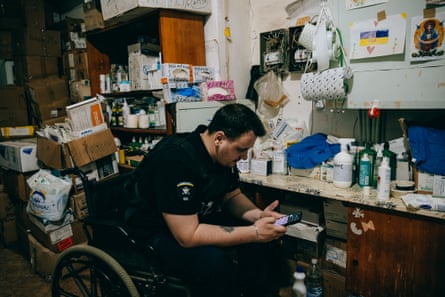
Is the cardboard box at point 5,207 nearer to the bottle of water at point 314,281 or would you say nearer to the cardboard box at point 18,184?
the cardboard box at point 18,184

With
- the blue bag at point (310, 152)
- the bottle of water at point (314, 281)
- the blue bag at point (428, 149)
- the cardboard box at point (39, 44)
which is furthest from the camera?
the cardboard box at point (39, 44)

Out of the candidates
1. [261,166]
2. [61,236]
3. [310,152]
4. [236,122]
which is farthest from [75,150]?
[310,152]

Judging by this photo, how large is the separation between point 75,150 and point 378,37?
2.17 meters

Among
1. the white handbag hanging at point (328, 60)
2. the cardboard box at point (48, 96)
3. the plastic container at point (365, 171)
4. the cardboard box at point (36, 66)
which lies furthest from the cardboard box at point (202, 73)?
the cardboard box at point (36, 66)

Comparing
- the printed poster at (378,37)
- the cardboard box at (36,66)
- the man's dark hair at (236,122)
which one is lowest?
the man's dark hair at (236,122)

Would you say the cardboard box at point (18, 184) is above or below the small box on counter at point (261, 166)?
below

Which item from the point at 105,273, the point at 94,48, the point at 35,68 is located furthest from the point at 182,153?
the point at 35,68

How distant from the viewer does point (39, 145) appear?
2604mm

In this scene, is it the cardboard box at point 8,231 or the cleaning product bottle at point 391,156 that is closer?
the cleaning product bottle at point 391,156

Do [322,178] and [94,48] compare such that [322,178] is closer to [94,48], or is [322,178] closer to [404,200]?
[404,200]

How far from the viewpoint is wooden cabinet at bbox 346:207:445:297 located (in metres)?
1.38

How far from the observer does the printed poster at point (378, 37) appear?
156 cm

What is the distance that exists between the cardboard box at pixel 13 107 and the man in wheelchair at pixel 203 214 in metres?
3.08

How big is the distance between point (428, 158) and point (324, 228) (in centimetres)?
69
